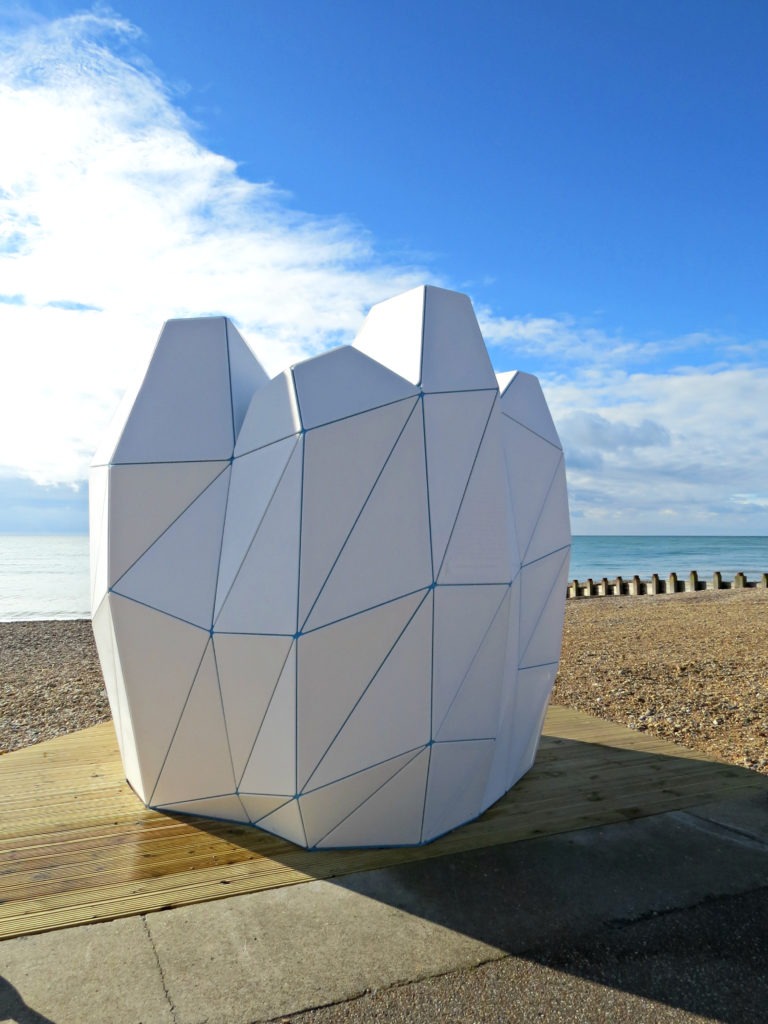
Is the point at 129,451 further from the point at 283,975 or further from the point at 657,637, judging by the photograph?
the point at 657,637

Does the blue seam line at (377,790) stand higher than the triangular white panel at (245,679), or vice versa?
the triangular white panel at (245,679)

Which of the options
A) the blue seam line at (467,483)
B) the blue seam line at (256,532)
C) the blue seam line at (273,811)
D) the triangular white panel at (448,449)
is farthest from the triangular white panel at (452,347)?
the blue seam line at (273,811)

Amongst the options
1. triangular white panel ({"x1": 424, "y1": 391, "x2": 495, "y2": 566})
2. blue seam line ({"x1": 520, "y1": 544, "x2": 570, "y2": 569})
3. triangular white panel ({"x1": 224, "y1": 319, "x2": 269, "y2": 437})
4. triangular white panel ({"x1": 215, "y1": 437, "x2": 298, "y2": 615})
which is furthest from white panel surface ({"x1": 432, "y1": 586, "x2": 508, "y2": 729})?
triangular white panel ({"x1": 224, "y1": 319, "x2": 269, "y2": 437})

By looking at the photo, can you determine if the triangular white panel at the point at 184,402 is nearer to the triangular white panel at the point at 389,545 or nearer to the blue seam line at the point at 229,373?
the blue seam line at the point at 229,373

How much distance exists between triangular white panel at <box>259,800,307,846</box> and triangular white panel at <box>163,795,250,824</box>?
27 centimetres

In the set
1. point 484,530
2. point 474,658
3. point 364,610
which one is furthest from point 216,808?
point 484,530

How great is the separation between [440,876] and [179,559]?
335cm

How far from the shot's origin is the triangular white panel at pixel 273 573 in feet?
18.7

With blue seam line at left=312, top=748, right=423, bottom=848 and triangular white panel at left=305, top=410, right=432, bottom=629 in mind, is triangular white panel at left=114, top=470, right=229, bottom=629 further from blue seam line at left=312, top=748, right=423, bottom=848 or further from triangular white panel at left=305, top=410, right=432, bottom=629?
blue seam line at left=312, top=748, right=423, bottom=848

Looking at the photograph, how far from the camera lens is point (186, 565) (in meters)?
6.49

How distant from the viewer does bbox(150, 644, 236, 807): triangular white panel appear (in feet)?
20.7

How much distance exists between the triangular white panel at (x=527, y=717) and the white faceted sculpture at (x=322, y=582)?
7.6 inches

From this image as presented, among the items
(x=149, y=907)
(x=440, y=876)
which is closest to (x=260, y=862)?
(x=149, y=907)

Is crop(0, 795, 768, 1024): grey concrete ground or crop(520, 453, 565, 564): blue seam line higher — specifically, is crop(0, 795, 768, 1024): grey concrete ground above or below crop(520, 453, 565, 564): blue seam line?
below
